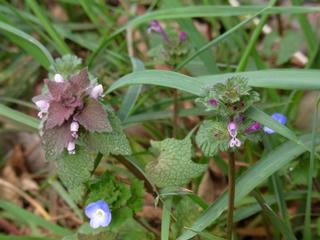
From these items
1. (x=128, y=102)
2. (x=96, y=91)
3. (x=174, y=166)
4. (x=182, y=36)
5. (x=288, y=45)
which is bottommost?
(x=174, y=166)

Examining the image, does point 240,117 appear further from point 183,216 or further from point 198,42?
point 198,42

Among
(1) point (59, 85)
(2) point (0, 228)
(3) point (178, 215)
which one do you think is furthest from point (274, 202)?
(2) point (0, 228)

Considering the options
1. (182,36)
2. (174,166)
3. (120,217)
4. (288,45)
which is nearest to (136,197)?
(120,217)

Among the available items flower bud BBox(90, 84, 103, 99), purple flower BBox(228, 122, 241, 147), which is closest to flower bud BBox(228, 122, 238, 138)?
purple flower BBox(228, 122, 241, 147)

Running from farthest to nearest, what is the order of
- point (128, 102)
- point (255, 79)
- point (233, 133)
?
point (128, 102) → point (255, 79) → point (233, 133)

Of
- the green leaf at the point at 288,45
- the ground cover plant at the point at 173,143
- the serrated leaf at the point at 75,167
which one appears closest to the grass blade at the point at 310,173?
the ground cover plant at the point at 173,143

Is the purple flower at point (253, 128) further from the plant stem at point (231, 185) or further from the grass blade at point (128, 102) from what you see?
the grass blade at point (128, 102)
